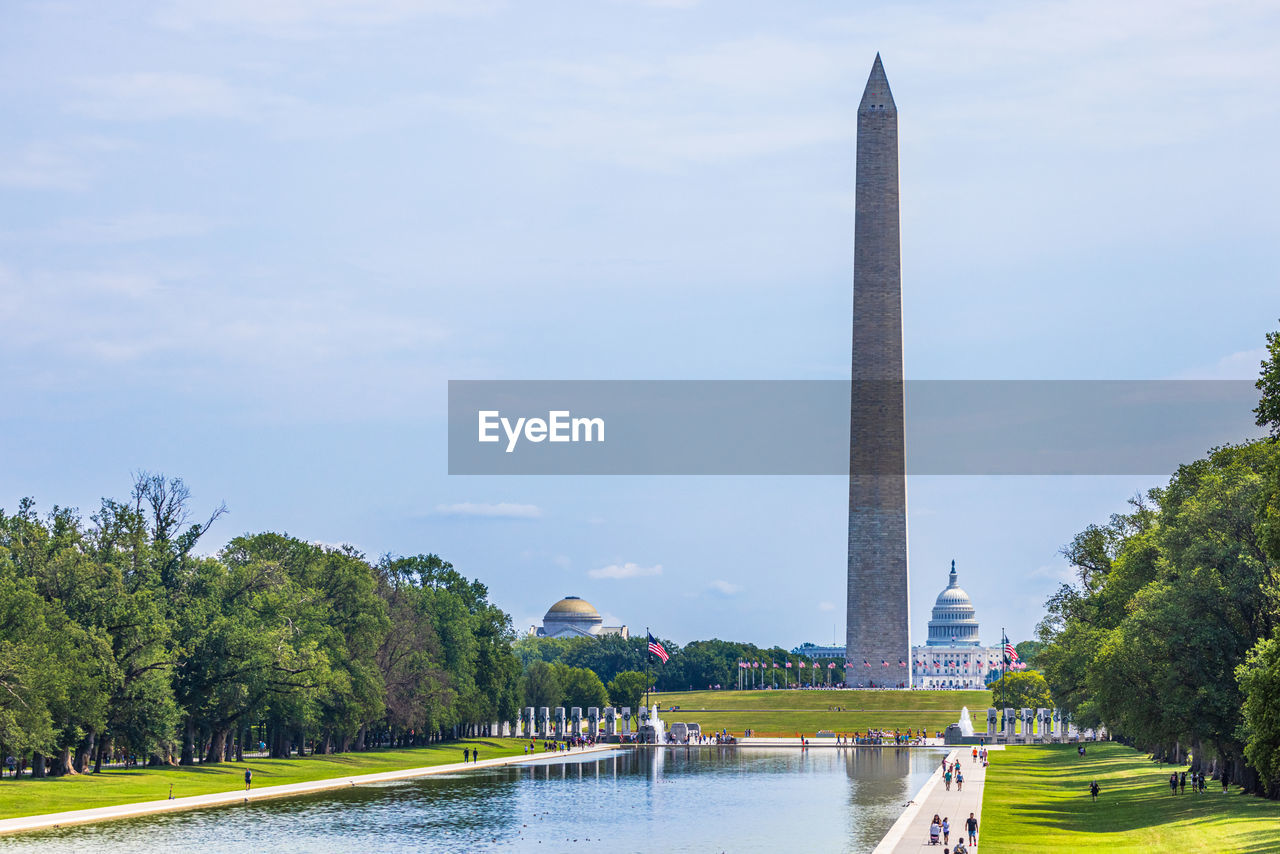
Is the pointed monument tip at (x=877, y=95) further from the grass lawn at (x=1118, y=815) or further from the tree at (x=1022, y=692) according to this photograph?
the grass lawn at (x=1118, y=815)

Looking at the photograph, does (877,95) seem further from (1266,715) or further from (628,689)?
(1266,715)

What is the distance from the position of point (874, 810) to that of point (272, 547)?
40.8 meters

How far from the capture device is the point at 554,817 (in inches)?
1757

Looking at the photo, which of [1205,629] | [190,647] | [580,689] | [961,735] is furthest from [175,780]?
[580,689]

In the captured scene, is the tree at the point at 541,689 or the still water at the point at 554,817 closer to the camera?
the still water at the point at 554,817

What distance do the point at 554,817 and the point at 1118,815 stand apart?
16.7 metres

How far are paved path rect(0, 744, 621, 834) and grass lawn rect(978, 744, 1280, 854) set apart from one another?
961 inches

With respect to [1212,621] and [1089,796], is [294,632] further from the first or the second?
[1212,621]

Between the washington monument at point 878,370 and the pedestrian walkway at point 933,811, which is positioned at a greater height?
the washington monument at point 878,370

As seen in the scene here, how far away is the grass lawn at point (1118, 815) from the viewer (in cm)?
3578

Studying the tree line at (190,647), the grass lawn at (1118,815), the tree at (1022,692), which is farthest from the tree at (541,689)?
the grass lawn at (1118,815)

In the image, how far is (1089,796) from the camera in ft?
168

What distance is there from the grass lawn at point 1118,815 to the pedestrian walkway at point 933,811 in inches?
23.0

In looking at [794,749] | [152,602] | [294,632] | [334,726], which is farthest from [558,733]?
[152,602]
